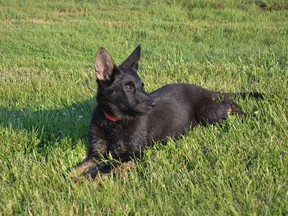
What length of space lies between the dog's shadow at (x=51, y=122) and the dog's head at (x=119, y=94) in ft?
1.61

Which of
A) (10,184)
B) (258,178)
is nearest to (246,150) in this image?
(258,178)

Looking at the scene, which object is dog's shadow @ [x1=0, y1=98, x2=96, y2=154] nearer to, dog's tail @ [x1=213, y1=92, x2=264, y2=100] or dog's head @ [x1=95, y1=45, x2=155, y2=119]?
dog's head @ [x1=95, y1=45, x2=155, y2=119]

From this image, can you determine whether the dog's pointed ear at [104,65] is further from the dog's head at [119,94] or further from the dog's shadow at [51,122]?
the dog's shadow at [51,122]

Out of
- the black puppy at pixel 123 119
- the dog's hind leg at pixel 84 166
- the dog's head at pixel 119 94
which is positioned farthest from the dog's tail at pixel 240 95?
the dog's hind leg at pixel 84 166

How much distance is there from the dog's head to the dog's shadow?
0.49m

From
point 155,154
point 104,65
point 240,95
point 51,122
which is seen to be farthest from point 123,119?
point 240,95

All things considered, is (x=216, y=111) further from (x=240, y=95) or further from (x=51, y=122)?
(x=51, y=122)

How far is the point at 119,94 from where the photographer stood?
14.3 feet

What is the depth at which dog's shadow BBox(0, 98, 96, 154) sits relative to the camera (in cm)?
452

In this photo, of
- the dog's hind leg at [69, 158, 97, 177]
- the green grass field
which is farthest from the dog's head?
Result: the dog's hind leg at [69, 158, 97, 177]

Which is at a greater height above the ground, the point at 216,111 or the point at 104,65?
the point at 104,65

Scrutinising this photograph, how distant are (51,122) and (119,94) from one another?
3.09 ft

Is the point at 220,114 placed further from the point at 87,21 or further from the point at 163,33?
the point at 87,21

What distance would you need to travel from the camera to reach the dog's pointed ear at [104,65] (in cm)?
421
